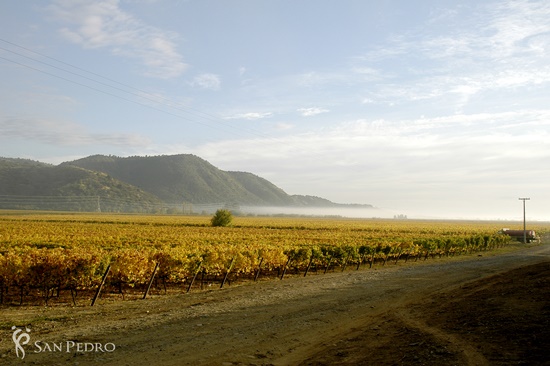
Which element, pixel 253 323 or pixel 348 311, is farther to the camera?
pixel 348 311

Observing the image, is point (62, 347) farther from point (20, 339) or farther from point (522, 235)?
point (522, 235)

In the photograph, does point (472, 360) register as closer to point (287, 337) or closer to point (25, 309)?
point (287, 337)

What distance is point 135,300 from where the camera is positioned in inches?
776

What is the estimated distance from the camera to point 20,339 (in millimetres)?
11906

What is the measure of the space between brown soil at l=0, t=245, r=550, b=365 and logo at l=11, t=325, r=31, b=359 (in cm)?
15

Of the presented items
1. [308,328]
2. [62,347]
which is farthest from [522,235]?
[62,347]

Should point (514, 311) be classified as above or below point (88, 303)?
above

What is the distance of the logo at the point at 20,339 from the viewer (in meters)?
10.6

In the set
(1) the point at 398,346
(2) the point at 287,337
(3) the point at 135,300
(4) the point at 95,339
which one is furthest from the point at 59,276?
(1) the point at 398,346

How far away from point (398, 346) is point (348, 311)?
5219 mm

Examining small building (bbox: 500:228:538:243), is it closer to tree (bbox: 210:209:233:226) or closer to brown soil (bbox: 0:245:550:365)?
tree (bbox: 210:209:233:226)

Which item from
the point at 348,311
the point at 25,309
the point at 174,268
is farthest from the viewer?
the point at 174,268

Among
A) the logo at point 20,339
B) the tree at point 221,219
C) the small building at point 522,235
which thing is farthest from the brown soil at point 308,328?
the tree at point 221,219

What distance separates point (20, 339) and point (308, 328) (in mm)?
8047
